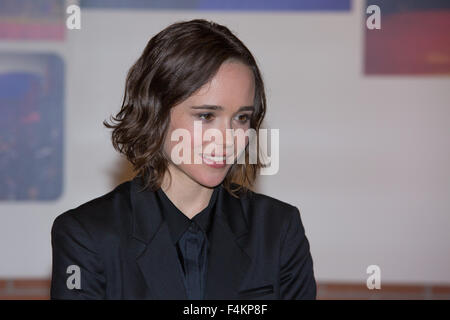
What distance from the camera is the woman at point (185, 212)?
1.72 meters

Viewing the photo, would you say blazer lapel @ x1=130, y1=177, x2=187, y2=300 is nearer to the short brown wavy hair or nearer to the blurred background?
the short brown wavy hair

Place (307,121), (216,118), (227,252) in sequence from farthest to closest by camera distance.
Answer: (307,121)
(227,252)
(216,118)

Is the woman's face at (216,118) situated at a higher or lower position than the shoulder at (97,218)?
higher

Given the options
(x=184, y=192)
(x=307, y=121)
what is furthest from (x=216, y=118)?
(x=307, y=121)

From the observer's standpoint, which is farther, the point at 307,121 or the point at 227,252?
the point at 307,121

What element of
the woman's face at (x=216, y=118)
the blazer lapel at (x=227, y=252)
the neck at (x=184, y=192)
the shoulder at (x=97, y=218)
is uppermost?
the woman's face at (x=216, y=118)

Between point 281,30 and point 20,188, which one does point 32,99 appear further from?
point 281,30

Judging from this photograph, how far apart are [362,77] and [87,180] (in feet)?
5.02

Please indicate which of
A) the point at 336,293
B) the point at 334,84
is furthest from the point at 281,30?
the point at 336,293

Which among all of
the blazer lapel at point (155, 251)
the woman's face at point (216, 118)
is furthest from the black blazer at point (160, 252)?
the woman's face at point (216, 118)

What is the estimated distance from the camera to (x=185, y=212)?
6.18 ft

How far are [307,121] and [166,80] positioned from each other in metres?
1.88

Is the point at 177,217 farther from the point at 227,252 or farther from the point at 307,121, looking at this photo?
the point at 307,121

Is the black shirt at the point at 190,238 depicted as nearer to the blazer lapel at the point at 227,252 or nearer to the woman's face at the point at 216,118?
the blazer lapel at the point at 227,252
